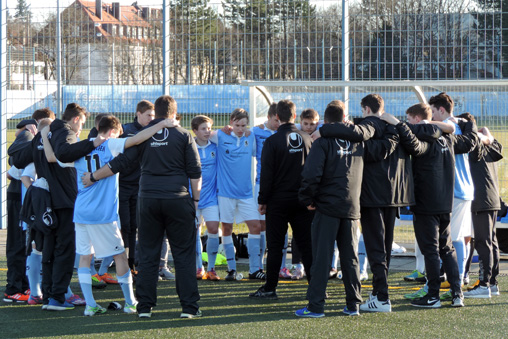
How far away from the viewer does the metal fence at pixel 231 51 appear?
10680 mm

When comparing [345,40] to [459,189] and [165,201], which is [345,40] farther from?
A: [165,201]

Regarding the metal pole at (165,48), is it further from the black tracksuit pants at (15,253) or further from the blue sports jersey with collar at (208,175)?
the black tracksuit pants at (15,253)

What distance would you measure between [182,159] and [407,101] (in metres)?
4.87

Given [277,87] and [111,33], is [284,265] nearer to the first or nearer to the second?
[277,87]

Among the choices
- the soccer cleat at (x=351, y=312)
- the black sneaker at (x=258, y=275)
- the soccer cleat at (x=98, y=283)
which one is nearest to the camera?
the soccer cleat at (x=351, y=312)

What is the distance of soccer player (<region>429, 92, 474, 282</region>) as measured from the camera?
299 inches

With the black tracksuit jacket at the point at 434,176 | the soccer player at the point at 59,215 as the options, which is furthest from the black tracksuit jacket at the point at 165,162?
the black tracksuit jacket at the point at 434,176

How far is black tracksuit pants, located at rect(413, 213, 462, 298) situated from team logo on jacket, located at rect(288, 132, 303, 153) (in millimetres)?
1379

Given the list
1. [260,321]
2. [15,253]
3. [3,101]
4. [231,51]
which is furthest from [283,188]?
[3,101]

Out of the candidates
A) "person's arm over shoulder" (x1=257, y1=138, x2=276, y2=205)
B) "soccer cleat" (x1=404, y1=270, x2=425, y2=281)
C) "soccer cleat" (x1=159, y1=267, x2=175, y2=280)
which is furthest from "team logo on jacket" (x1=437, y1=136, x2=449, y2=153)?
"soccer cleat" (x1=159, y1=267, x2=175, y2=280)

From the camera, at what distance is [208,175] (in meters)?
8.89

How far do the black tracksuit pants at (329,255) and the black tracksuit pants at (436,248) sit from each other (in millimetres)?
810

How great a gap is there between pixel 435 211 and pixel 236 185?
2616mm

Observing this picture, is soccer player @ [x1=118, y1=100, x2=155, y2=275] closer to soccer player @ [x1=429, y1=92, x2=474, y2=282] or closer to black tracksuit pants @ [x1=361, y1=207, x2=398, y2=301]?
black tracksuit pants @ [x1=361, y1=207, x2=398, y2=301]
